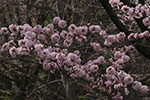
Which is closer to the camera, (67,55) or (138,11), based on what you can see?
(67,55)

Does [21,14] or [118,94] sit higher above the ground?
[21,14]

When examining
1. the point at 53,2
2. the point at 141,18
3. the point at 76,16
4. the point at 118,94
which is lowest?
the point at 118,94

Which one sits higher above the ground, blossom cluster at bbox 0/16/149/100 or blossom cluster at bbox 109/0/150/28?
blossom cluster at bbox 109/0/150/28

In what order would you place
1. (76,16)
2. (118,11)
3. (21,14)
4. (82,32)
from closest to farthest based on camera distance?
1. (82,32)
2. (118,11)
3. (76,16)
4. (21,14)

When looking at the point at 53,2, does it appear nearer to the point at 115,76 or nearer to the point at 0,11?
the point at 0,11

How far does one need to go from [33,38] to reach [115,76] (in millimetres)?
1400

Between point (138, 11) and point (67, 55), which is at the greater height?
point (138, 11)

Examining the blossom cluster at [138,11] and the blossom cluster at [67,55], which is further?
the blossom cluster at [138,11]

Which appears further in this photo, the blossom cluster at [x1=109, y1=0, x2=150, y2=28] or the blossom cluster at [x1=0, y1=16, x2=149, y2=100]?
the blossom cluster at [x1=109, y1=0, x2=150, y2=28]

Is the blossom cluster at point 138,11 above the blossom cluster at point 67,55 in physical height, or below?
above

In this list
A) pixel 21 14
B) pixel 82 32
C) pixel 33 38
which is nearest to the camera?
pixel 33 38

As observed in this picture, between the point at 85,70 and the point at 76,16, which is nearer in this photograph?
the point at 85,70

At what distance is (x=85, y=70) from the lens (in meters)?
4.14

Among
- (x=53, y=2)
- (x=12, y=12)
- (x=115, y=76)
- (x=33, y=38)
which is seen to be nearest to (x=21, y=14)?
(x=12, y=12)
